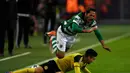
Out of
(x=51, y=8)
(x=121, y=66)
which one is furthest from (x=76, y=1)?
(x=121, y=66)

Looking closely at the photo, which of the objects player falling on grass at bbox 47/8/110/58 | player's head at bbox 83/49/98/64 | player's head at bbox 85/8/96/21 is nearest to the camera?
player's head at bbox 83/49/98/64

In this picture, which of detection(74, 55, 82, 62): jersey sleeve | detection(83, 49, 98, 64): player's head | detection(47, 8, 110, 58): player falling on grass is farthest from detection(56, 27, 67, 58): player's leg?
detection(83, 49, 98, 64): player's head

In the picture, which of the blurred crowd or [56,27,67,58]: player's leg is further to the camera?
the blurred crowd

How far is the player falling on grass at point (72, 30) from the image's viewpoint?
33.7 ft

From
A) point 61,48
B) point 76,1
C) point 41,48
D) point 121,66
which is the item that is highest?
point 61,48

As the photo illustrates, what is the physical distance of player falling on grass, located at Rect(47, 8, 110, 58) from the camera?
404 inches

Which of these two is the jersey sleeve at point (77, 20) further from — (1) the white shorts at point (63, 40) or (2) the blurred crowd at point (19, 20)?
(2) the blurred crowd at point (19, 20)

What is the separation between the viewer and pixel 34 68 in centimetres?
988

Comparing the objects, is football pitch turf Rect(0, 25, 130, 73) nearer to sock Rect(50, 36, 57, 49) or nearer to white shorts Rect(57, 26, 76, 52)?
white shorts Rect(57, 26, 76, 52)

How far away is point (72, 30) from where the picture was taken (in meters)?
10.9

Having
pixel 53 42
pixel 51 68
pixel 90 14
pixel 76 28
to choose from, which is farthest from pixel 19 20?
pixel 51 68

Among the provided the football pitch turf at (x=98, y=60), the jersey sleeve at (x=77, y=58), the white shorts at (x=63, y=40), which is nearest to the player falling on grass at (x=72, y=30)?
the white shorts at (x=63, y=40)

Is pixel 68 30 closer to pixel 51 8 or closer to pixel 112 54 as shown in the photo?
pixel 112 54

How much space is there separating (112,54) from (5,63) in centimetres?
404
